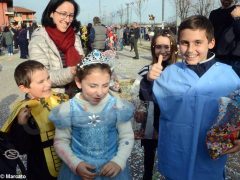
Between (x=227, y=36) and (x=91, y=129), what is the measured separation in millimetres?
2355

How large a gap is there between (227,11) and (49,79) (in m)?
2.41

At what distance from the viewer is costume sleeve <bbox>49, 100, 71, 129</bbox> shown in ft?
6.20

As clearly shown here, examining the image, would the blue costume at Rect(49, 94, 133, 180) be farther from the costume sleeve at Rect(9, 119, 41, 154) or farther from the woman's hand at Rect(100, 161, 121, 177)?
the costume sleeve at Rect(9, 119, 41, 154)

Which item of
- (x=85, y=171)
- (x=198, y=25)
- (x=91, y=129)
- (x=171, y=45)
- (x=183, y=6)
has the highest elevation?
(x=183, y=6)

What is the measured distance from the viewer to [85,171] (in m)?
1.82

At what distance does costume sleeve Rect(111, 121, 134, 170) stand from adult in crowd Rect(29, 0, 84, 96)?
54cm

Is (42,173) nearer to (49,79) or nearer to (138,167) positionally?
(49,79)

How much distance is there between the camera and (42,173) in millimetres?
2131

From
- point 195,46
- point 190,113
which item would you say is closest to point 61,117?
point 190,113

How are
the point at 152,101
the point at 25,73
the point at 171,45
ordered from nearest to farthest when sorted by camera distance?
the point at 25,73
the point at 152,101
the point at 171,45

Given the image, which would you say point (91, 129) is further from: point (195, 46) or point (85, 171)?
point (195, 46)

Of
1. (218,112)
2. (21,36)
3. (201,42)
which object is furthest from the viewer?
(21,36)

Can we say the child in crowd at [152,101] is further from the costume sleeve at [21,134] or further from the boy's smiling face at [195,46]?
the costume sleeve at [21,134]

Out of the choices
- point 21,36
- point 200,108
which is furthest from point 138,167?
point 21,36
